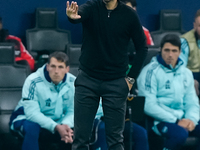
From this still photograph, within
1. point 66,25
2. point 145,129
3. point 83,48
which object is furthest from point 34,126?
point 66,25

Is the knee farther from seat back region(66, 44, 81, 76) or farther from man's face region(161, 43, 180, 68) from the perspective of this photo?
man's face region(161, 43, 180, 68)

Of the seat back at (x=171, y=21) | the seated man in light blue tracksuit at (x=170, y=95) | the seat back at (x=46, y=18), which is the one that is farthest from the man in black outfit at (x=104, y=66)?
the seat back at (x=171, y=21)

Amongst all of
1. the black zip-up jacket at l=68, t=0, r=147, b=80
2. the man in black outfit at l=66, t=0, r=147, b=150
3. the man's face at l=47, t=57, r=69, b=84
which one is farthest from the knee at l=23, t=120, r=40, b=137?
the black zip-up jacket at l=68, t=0, r=147, b=80

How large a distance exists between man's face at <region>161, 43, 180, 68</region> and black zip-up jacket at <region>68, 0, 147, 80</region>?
1.50 meters

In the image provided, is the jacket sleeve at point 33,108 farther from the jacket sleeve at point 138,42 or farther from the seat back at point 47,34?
the seat back at point 47,34

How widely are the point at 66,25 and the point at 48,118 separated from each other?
7.81ft

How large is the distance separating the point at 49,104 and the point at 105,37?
1.37 metres

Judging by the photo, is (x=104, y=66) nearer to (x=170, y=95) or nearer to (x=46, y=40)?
(x=170, y=95)

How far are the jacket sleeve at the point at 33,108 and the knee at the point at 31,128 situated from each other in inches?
1.7

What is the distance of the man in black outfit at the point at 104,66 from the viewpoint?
8.07 ft

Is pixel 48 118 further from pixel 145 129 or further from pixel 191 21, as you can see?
pixel 191 21

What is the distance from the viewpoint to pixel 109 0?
243 cm

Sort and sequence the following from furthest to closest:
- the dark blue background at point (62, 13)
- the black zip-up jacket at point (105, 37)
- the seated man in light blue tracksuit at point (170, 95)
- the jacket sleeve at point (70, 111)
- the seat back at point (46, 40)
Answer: the dark blue background at point (62, 13)
the seat back at point (46, 40)
the seated man in light blue tracksuit at point (170, 95)
the jacket sleeve at point (70, 111)
the black zip-up jacket at point (105, 37)

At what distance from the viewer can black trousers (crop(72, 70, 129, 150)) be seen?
2486 millimetres
